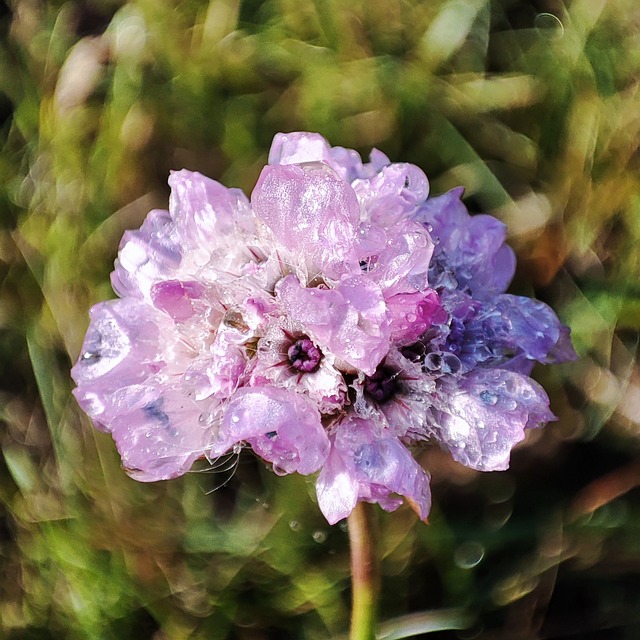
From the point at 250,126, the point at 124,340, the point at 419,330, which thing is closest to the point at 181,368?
the point at 124,340

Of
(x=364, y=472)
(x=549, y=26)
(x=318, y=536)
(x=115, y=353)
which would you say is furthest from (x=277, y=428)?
(x=549, y=26)

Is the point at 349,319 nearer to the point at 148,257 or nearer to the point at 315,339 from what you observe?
the point at 315,339

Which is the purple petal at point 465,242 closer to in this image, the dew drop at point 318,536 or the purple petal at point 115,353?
the purple petal at point 115,353

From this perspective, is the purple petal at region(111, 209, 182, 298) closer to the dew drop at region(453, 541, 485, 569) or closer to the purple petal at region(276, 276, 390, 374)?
the purple petal at region(276, 276, 390, 374)

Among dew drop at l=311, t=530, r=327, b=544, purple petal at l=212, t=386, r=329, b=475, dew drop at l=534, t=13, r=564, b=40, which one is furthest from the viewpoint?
dew drop at l=534, t=13, r=564, b=40

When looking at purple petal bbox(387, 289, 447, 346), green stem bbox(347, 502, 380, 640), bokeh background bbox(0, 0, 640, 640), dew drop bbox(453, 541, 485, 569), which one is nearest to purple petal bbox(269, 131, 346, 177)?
purple petal bbox(387, 289, 447, 346)

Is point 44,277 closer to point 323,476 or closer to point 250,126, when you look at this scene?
point 250,126
